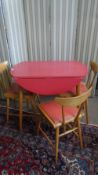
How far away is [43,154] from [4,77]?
1.31 m

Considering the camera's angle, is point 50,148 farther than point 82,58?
No

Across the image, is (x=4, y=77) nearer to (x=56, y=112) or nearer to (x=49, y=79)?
(x=49, y=79)

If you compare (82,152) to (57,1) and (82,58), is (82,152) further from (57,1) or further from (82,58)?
(57,1)

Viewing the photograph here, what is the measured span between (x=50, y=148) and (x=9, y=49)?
1533 mm

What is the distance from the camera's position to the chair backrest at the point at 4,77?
2.17 meters

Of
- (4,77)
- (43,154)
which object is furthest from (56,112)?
(4,77)

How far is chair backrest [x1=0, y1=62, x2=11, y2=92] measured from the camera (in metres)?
2.17

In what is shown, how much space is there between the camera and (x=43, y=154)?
183 cm

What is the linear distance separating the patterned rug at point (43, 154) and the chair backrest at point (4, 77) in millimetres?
595

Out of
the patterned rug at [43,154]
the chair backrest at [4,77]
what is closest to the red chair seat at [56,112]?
the patterned rug at [43,154]

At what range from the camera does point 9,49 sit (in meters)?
2.46

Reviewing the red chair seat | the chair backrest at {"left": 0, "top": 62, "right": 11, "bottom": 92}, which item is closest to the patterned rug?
the red chair seat

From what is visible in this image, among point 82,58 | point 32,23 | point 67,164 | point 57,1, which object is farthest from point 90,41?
point 67,164

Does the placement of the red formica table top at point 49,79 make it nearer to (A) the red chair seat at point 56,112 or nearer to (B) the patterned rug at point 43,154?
(A) the red chair seat at point 56,112
